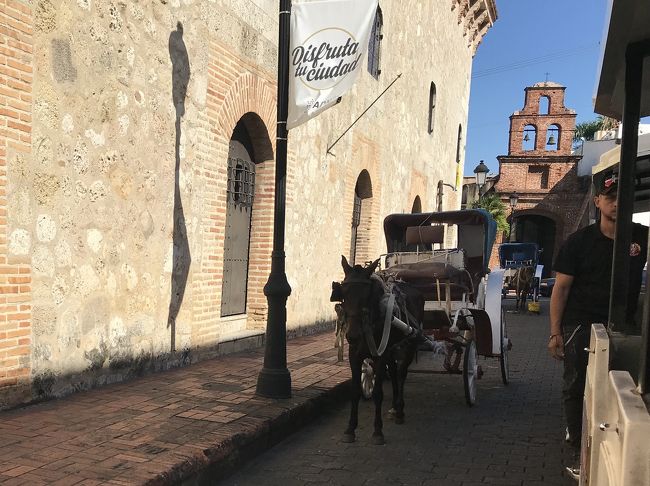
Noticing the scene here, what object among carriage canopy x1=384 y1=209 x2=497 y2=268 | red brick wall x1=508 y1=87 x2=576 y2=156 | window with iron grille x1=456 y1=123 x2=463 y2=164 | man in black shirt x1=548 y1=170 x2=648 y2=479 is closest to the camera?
man in black shirt x1=548 y1=170 x2=648 y2=479

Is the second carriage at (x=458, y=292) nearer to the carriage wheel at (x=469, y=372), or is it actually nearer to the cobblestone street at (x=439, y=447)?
the carriage wheel at (x=469, y=372)

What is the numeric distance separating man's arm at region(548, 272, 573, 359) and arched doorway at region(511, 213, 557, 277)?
3315 cm

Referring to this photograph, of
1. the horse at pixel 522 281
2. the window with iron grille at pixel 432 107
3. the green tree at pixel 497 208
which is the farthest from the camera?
the green tree at pixel 497 208

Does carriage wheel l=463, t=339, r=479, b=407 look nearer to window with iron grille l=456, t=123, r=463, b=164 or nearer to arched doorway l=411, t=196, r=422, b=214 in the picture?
arched doorway l=411, t=196, r=422, b=214

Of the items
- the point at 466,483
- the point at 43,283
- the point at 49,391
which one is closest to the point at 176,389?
the point at 49,391

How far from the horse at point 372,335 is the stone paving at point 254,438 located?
0.81 feet

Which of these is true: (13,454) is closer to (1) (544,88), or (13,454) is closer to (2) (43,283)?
(2) (43,283)

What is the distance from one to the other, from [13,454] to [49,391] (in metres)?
1.32

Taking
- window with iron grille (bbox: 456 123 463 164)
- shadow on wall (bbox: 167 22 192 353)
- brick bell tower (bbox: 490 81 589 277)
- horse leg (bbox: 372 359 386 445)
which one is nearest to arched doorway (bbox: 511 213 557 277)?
brick bell tower (bbox: 490 81 589 277)

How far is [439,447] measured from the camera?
4.85 meters

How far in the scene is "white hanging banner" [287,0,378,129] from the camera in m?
5.51

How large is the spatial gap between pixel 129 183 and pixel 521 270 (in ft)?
46.3

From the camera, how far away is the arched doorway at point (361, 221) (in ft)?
42.9

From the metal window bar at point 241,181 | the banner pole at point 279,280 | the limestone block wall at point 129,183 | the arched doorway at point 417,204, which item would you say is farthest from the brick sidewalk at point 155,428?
the arched doorway at point 417,204
